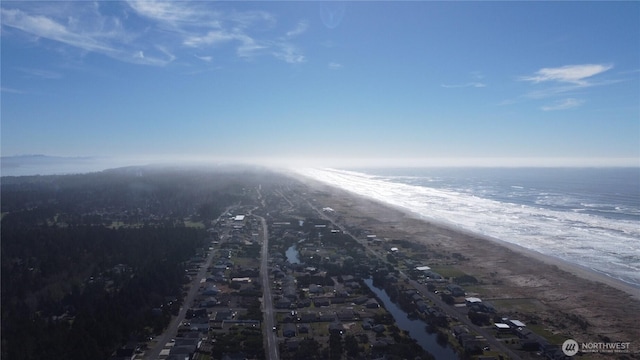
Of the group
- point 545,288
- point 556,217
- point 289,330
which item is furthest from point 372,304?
point 556,217

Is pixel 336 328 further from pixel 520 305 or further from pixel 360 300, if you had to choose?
pixel 520 305

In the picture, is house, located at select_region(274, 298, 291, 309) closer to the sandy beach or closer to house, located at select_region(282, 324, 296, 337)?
house, located at select_region(282, 324, 296, 337)

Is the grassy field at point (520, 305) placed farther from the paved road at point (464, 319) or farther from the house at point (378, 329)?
the house at point (378, 329)

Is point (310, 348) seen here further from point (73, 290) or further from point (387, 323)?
point (73, 290)
